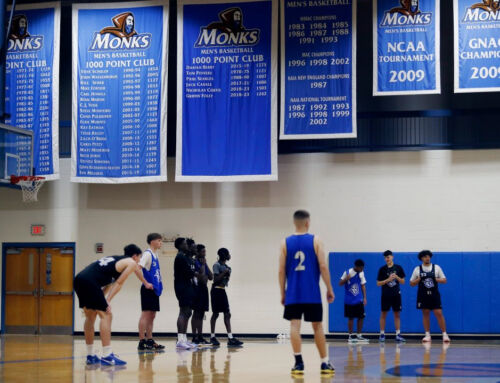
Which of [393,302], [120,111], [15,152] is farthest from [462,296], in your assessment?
[15,152]

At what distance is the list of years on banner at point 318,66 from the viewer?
17.9m

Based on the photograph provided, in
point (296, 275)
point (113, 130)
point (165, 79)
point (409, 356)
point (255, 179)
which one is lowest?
point (409, 356)

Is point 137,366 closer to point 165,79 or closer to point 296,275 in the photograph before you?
point 296,275

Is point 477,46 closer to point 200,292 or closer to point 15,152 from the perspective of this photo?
point 200,292

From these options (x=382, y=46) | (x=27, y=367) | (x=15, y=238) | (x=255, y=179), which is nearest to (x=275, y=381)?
(x=27, y=367)

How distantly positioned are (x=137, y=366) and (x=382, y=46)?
1001 centimetres

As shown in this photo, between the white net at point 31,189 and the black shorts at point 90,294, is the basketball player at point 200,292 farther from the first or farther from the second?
the white net at point 31,189

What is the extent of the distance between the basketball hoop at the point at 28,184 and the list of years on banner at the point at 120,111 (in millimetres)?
1072

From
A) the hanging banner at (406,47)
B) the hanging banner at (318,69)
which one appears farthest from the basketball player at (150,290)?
the hanging banner at (406,47)

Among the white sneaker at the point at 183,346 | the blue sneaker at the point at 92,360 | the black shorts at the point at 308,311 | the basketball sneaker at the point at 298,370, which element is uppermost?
the black shorts at the point at 308,311

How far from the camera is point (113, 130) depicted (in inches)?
735

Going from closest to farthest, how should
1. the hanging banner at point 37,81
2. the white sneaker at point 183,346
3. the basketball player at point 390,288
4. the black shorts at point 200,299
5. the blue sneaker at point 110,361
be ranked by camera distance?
the blue sneaker at point 110,361
the white sneaker at point 183,346
the black shorts at point 200,299
the basketball player at point 390,288
the hanging banner at point 37,81

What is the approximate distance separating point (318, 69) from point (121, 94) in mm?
4605

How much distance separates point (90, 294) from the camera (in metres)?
10.6
